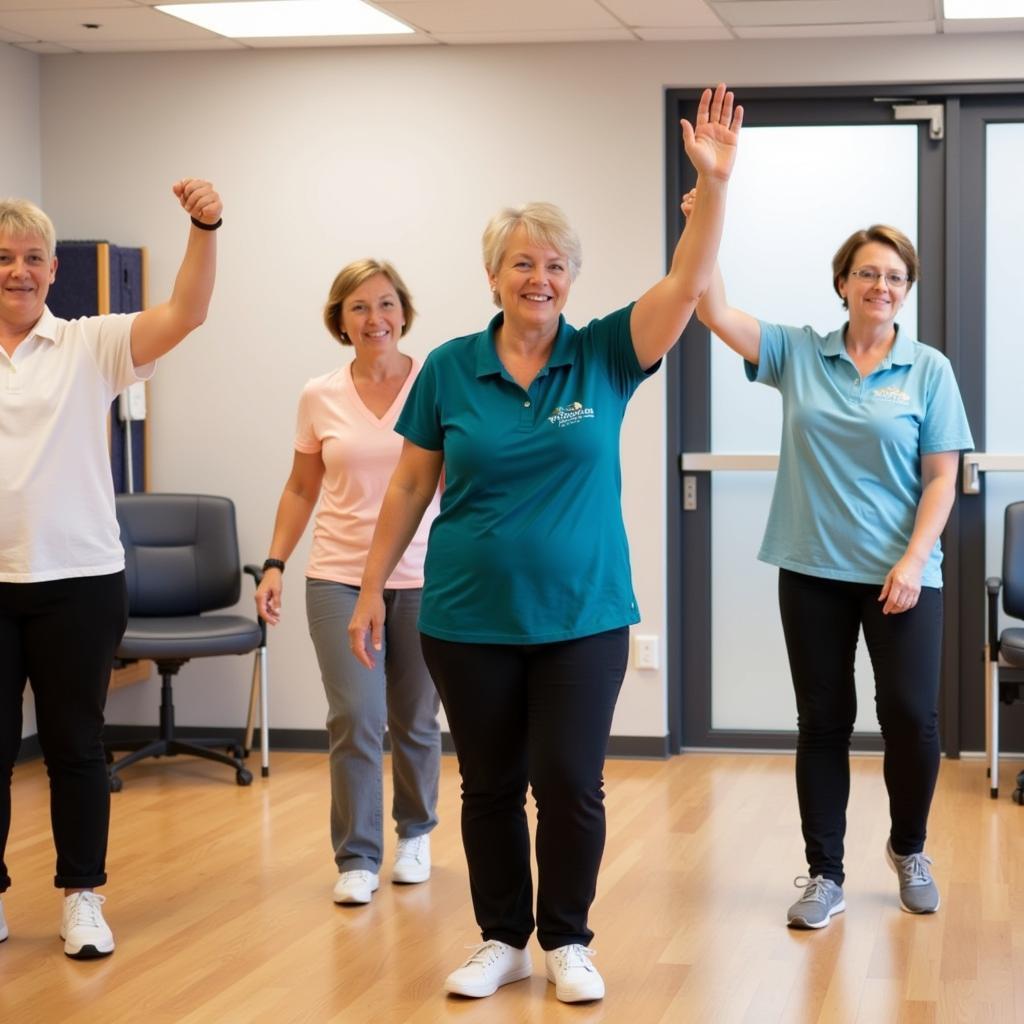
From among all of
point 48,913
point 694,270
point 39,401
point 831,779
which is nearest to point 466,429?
point 694,270

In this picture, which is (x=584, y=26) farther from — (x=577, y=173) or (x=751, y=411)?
(x=751, y=411)

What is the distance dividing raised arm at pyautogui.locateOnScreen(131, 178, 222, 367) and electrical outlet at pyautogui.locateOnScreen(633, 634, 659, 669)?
9.08ft

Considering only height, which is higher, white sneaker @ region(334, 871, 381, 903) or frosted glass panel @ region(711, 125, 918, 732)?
frosted glass panel @ region(711, 125, 918, 732)

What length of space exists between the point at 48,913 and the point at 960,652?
336 cm

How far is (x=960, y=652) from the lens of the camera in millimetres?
5855

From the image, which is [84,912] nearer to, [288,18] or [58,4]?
[58,4]

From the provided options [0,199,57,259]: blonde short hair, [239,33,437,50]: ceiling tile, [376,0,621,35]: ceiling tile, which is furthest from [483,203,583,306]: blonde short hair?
[239,33,437,50]: ceiling tile

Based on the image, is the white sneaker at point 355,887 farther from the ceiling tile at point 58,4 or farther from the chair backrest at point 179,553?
the ceiling tile at point 58,4

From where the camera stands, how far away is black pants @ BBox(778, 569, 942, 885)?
12.1 feet

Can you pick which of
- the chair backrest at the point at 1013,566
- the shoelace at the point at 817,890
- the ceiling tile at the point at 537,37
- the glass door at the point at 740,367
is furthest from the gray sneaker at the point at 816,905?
the ceiling tile at the point at 537,37

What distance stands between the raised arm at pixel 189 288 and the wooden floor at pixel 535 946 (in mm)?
1351

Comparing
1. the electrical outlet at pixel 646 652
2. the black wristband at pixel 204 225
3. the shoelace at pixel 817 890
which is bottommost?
the shoelace at pixel 817 890

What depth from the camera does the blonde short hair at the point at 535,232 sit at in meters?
3.09

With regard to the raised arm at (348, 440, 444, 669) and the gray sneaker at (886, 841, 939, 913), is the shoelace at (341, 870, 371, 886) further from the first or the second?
the gray sneaker at (886, 841, 939, 913)
